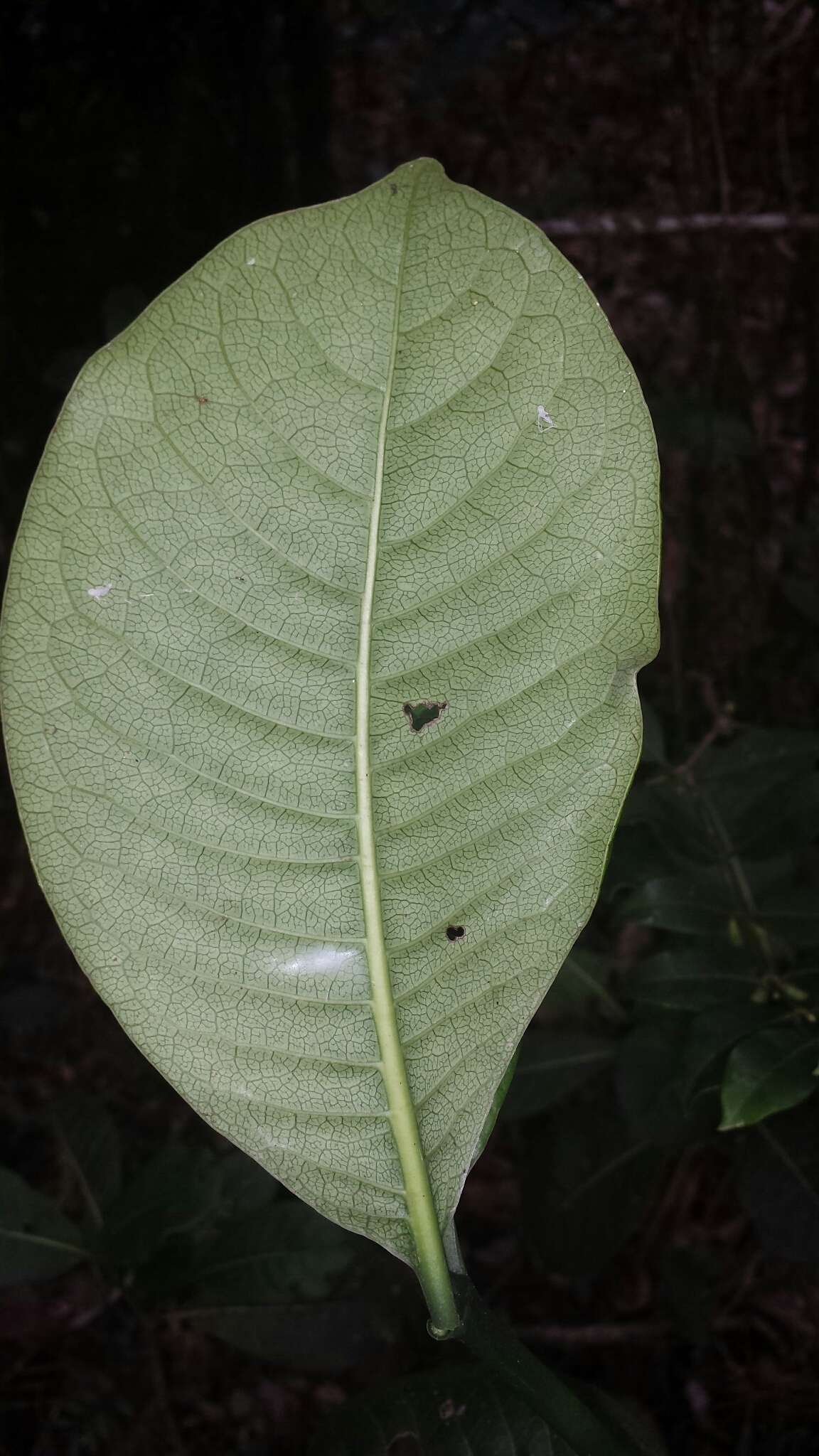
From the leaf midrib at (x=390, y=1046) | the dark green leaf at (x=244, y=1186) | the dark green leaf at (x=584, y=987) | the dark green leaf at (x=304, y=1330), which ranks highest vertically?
the leaf midrib at (x=390, y=1046)

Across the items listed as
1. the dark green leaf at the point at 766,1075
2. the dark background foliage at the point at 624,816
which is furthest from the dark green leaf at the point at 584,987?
the dark green leaf at the point at 766,1075

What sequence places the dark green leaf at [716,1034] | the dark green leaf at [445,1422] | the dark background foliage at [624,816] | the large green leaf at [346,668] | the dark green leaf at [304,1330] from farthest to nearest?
the dark green leaf at [304,1330] < the dark background foliage at [624,816] < the dark green leaf at [716,1034] < the dark green leaf at [445,1422] < the large green leaf at [346,668]

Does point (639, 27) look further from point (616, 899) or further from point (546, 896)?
point (546, 896)

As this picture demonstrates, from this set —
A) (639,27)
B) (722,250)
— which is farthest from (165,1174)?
(639,27)

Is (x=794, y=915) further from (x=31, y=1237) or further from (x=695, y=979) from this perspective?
(x=31, y=1237)

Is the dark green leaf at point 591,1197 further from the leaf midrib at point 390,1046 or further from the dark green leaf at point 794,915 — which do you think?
the leaf midrib at point 390,1046

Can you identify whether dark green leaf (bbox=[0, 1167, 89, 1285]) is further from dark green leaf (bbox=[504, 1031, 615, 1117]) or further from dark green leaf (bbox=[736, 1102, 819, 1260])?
dark green leaf (bbox=[736, 1102, 819, 1260])

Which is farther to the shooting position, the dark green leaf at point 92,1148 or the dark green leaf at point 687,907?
the dark green leaf at point 92,1148
